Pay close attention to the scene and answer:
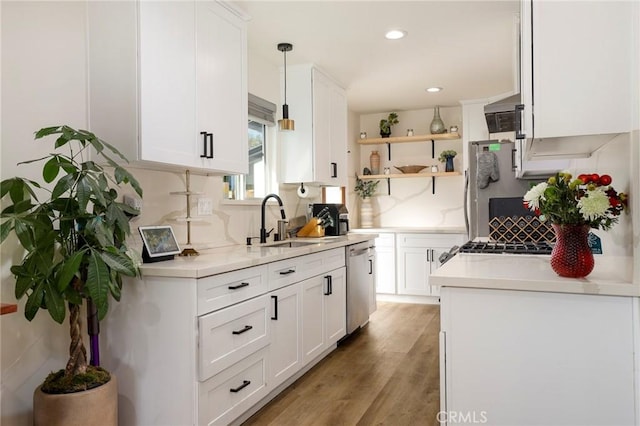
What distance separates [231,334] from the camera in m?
2.23

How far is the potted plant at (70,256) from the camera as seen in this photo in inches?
67.1

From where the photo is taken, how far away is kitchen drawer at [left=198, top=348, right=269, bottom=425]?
207cm

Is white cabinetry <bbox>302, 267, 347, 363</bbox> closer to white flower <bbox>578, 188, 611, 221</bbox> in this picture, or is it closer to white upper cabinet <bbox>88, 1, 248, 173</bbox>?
white upper cabinet <bbox>88, 1, 248, 173</bbox>

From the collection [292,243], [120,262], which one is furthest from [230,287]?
[292,243]

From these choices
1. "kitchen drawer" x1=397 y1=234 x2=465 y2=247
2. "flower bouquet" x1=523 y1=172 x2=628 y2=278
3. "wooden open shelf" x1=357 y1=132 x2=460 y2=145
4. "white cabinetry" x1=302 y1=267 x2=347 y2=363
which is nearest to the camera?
"flower bouquet" x1=523 y1=172 x2=628 y2=278

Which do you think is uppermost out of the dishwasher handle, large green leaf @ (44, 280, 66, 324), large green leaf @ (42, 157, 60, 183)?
large green leaf @ (42, 157, 60, 183)

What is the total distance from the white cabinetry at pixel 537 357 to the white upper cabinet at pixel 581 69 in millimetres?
581

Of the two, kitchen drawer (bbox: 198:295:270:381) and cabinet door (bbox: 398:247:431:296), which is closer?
kitchen drawer (bbox: 198:295:270:381)

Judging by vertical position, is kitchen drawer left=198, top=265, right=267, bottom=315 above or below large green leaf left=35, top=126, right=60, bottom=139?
below

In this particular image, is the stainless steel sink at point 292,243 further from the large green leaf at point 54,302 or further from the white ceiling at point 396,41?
the large green leaf at point 54,302

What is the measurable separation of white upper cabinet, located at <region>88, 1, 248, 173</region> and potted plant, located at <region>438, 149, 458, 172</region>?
3.50m

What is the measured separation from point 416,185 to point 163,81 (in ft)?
13.7

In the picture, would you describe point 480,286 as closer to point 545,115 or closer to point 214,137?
point 545,115

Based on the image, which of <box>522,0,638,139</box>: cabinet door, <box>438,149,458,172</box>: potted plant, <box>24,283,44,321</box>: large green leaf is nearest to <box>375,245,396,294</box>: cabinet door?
<box>438,149,458,172</box>: potted plant
